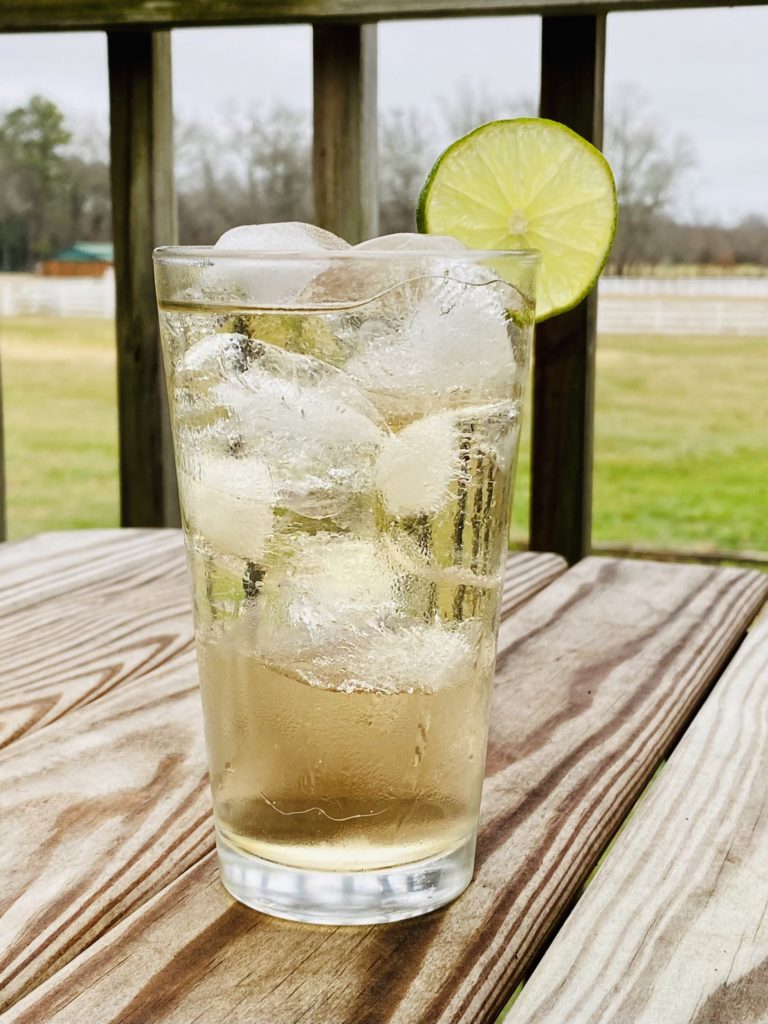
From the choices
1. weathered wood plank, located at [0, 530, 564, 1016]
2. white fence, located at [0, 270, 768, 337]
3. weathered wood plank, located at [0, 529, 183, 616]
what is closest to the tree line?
white fence, located at [0, 270, 768, 337]

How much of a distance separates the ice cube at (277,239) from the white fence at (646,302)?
5.22 metres

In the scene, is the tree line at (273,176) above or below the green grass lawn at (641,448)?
above

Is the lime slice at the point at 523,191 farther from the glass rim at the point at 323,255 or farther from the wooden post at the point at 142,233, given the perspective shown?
the wooden post at the point at 142,233

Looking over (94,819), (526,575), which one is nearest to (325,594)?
(94,819)

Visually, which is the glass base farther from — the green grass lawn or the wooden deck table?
the green grass lawn

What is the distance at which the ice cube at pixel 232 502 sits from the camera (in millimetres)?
600

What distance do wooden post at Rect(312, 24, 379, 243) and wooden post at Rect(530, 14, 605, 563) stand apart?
273 millimetres

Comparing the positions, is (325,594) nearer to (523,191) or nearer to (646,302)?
(523,191)

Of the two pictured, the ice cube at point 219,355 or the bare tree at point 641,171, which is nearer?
the ice cube at point 219,355

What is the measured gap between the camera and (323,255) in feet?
1.80

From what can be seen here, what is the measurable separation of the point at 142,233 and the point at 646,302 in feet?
16.3

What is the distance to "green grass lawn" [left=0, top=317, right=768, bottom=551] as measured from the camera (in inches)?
290

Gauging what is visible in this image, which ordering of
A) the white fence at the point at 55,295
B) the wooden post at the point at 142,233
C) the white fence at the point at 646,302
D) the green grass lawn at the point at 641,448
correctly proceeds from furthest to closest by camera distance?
the green grass lawn at the point at 641,448
the white fence at the point at 55,295
the white fence at the point at 646,302
the wooden post at the point at 142,233

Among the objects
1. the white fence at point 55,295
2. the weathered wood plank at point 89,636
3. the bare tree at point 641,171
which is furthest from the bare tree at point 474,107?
the weathered wood plank at point 89,636
